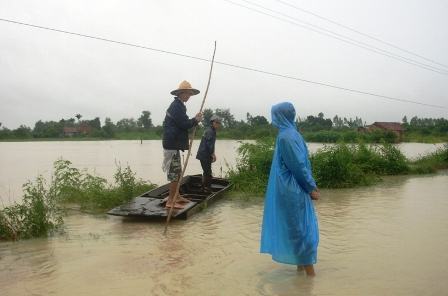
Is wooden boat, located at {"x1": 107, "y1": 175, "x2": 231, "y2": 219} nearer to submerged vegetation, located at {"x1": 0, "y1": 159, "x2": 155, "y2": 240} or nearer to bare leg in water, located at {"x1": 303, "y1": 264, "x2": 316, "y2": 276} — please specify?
submerged vegetation, located at {"x1": 0, "y1": 159, "x2": 155, "y2": 240}

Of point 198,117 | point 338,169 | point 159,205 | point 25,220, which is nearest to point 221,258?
point 198,117

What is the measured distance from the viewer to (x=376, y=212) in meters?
8.10

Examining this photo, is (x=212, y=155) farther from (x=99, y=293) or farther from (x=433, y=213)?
(x=99, y=293)

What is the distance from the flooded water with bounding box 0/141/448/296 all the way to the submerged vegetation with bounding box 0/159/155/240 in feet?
0.88

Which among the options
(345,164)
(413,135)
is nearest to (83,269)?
(345,164)

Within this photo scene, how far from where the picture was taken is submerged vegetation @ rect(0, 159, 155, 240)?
20.3 ft

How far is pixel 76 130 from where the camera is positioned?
72.3 metres

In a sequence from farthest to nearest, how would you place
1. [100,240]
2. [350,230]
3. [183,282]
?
1. [350,230]
2. [100,240]
3. [183,282]

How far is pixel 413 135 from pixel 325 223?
5092 centimetres

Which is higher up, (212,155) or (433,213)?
(212,155)

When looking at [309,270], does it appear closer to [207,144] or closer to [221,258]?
[221,258]

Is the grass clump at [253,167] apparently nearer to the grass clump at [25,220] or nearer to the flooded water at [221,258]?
the flooded water at [221,258]

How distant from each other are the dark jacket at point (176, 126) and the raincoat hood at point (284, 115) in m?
2.79

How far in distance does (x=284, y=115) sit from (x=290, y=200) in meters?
0.80
